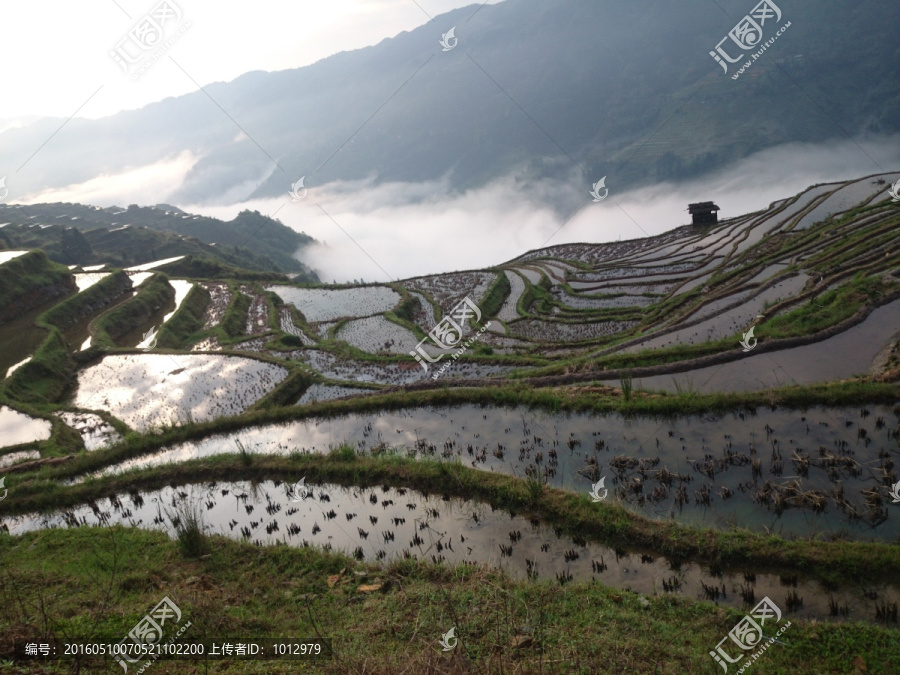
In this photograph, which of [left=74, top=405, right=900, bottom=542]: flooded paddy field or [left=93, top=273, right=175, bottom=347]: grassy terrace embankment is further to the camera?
[left=93, top=273, right=175, bottom=347]: grassy terrace embankment

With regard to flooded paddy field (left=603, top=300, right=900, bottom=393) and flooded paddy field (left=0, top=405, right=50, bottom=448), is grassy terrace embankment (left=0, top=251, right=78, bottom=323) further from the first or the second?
flooded paddy field (left=603, top=300, right=900, bottom=393)

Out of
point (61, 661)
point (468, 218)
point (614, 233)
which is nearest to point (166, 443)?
point (61, 661)

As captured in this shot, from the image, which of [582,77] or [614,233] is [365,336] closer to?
[614,233]

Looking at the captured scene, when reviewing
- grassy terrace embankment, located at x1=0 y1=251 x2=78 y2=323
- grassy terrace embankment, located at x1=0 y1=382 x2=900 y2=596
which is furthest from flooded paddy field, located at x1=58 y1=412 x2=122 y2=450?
grassy terrace embankment, located at x1=0 y1=251 x2=78 y2=323

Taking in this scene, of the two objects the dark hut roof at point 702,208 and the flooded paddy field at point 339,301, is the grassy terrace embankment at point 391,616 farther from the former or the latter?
the dark hut roof at point 702,208

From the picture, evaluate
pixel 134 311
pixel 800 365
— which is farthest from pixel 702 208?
pixel 134 311

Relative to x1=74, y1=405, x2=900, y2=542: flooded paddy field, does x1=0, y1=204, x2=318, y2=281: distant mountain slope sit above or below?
above

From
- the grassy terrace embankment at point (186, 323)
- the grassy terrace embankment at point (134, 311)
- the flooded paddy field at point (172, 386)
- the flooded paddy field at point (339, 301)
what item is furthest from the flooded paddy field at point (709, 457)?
the flooded paddy field at point (339, 301)
